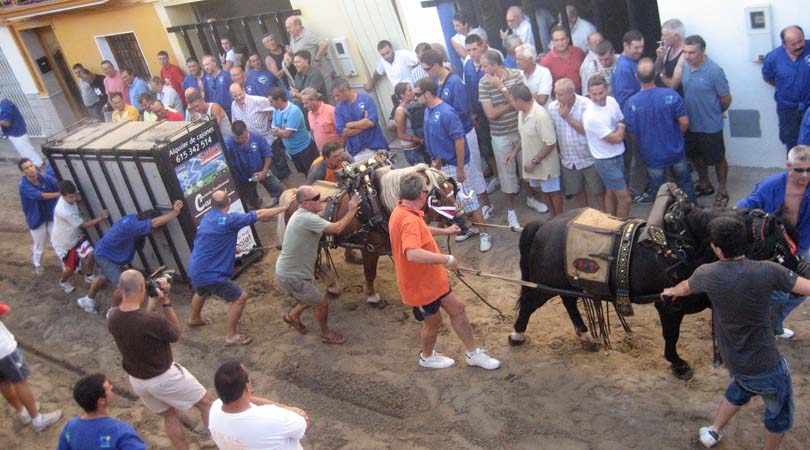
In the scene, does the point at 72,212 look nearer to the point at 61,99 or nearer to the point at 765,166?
the point at 765,166

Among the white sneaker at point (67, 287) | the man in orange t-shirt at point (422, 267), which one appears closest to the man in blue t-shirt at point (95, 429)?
the man in orange t-shirt at point (422, 267)

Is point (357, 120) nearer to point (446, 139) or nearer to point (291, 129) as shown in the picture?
point (291, 129)

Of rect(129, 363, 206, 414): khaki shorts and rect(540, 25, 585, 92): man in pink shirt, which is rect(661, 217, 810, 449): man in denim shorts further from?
rect(540, 25, 585, 92): man in pink shirt

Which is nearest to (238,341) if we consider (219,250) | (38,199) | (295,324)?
(295,324)

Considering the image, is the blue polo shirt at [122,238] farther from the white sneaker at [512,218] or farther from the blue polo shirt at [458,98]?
the white sneaker at [512,218]

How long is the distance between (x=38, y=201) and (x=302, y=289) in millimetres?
4318

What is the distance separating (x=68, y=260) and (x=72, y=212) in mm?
685

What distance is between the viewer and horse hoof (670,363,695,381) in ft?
18.2

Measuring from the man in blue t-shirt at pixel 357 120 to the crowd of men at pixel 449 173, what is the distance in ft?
0.06

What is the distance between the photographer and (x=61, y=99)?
17031 mm

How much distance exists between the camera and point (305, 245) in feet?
21.8

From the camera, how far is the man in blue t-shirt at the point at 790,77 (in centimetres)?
701

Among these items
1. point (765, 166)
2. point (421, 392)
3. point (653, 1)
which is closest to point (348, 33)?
point (653, 1)

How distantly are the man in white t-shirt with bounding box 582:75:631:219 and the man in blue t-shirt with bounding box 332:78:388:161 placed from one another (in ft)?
8.99
